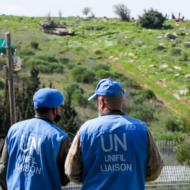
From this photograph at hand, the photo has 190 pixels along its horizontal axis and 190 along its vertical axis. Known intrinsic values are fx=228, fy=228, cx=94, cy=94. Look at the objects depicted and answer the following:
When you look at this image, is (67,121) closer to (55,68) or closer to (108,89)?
(108,89)

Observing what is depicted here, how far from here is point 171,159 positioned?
846cm

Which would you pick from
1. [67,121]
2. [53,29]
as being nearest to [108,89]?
[67,121]

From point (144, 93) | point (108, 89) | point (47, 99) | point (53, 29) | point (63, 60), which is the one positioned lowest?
point (144, 93)

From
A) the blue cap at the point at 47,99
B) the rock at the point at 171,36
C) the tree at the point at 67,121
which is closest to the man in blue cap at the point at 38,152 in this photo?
the blue cap at the point at 47,99

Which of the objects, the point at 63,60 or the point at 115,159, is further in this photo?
the point at 63,60

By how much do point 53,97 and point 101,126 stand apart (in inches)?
22.6

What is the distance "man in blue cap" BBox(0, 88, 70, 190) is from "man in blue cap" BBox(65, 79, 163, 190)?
132mm

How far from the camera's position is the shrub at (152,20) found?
45781 millimetres

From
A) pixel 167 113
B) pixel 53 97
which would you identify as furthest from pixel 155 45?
pixel 53 97

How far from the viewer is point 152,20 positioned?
45.8 meters

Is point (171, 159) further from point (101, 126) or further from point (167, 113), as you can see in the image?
point (167, 113)

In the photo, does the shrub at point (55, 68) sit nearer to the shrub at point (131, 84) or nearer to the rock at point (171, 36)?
the shrub at point (131, 84)

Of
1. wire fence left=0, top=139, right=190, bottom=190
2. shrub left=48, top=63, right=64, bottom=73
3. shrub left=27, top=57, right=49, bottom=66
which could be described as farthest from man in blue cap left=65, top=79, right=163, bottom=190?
shrub left=27, top=57, right=49, bottom=66

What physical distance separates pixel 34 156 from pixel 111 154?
0.67 meters
